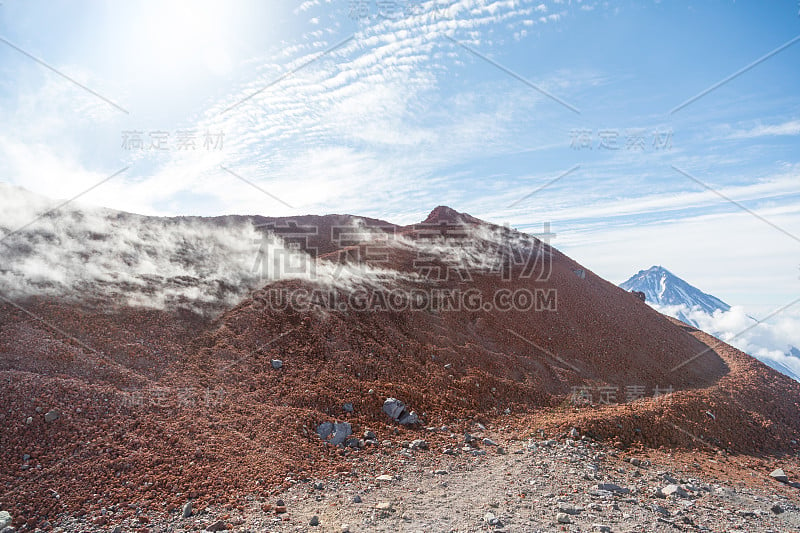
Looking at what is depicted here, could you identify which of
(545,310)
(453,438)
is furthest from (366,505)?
(545,310)

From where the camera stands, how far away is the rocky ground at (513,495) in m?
7.74

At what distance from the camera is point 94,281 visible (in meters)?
16.8

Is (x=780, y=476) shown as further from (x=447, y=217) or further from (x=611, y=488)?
(x=447, y=217)

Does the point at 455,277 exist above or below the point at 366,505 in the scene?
above

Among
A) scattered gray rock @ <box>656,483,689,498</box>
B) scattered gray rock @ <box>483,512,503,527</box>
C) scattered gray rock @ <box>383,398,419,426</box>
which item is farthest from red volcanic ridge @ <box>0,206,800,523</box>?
scattered gray rock @ <box>483,512,503,527</box>

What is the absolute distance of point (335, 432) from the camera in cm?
1163

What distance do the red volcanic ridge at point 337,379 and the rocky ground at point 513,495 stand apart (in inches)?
24.2

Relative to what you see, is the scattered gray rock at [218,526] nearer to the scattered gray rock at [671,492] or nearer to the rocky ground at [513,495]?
the rocky ground at [513,495]

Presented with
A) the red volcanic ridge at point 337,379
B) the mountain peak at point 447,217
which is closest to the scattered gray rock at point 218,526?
the red volcanic ridge at point 337,379

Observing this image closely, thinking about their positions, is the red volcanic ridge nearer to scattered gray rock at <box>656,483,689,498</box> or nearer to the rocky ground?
the rocky ground

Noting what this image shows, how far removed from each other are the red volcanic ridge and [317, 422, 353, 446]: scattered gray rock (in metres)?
0.07

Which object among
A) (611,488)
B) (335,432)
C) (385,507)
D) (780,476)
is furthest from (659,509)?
(335,432)

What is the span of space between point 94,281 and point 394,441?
49.6 feet

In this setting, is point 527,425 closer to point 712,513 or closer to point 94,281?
point 712,513
